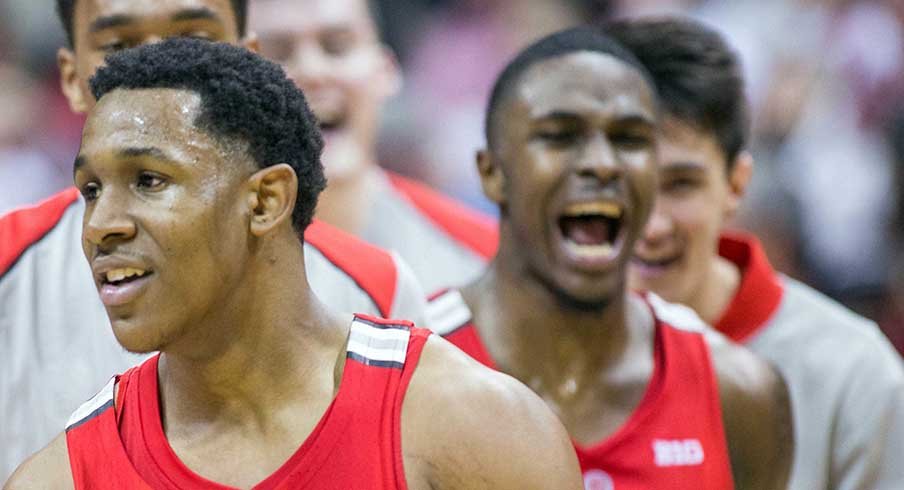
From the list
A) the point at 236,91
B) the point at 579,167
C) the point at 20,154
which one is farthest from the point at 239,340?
the point at 20,154

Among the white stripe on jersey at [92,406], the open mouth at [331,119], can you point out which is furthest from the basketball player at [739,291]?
the white stripe on jersey at [92,406]

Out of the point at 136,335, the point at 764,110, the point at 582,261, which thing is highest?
the point at 136,335

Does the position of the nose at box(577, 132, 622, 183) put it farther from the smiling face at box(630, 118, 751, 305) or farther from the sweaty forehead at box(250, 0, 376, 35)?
the sweaty forehead at box(250, 0, 376, 35)

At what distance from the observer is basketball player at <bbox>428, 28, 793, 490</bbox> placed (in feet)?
12.9

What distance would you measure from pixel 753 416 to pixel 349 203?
2.16 metres

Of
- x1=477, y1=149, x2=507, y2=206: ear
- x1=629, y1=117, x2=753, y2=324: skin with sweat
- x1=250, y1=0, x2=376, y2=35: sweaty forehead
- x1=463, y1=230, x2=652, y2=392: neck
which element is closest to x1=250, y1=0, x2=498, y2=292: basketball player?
x1=250, y1=0, x2=376, y2=35: sweaty forehead

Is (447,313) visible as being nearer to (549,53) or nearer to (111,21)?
(549,53)

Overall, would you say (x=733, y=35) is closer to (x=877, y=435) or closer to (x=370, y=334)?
(x=877, y=435)

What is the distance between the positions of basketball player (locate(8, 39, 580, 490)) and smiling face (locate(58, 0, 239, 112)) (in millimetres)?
883

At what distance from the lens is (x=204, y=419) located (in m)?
2.99

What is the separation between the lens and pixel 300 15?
5711 millimetres

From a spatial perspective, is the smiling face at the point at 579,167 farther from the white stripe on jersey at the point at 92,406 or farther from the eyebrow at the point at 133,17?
the white stripe on jersey at the point at 92,406

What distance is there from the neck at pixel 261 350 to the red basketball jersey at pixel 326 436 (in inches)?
2.7

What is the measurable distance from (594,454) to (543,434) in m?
1.01
